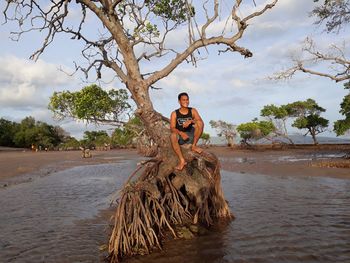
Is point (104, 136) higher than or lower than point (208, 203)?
higher

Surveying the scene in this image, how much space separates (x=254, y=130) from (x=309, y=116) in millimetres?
7255

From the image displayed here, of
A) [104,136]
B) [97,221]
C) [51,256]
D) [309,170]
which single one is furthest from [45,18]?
[104,136]

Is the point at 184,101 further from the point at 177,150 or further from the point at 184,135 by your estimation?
the point at 177,150

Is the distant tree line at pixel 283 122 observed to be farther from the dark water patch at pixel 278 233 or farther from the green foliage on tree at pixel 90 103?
the dark water patch at pixel 278 233

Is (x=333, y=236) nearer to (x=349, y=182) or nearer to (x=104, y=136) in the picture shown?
(x=349, y=182)

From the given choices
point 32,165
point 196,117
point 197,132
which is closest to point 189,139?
point 197,132

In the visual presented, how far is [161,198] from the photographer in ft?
25.3

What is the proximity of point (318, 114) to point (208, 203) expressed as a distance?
142ft

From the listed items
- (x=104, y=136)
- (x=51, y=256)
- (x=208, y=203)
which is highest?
(x=104, y=136)

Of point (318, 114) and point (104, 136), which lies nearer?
point (318, 114)

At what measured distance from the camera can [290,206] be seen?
390 inches

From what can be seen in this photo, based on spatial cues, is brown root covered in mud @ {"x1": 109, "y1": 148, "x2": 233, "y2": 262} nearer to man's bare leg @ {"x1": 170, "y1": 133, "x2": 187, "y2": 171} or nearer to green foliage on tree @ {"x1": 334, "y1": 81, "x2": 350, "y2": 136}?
man's bare leg @ {"x1": 170, "y1": 133, "x2": 187, "y2": 171}

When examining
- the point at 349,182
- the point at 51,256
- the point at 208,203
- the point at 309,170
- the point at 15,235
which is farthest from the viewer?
the point at 309,170

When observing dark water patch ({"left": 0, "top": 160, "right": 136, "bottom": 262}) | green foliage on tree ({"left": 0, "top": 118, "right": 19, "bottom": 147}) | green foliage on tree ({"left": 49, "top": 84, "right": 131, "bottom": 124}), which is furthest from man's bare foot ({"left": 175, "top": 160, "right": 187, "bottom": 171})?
A: green foliage on tree ({"left": 0, "top": 118, "right": 19, "bottom": 147})
